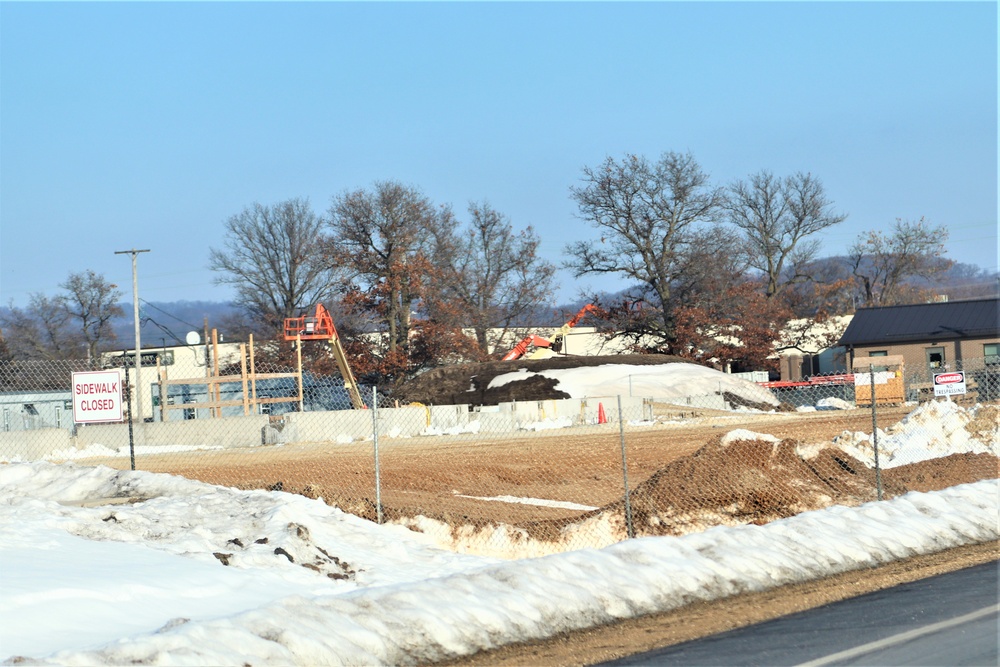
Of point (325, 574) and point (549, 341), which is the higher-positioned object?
point (549, 341)

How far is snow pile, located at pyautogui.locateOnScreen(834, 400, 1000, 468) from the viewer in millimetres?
22609

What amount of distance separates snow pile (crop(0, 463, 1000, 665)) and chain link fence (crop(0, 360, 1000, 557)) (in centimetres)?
152

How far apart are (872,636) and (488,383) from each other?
4067 cm

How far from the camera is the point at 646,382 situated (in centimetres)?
4772

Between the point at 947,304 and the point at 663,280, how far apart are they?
16.2 m

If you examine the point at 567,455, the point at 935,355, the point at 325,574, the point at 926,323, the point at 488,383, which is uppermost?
the point at 926,323

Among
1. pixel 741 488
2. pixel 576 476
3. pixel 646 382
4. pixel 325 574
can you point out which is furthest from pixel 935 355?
pixel 325 574

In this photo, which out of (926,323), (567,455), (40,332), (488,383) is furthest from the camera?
(40,332)

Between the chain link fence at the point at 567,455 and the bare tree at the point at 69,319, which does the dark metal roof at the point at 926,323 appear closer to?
the chain link fence at the point at 567,455

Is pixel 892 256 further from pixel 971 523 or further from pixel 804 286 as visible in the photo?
pixel 971 523

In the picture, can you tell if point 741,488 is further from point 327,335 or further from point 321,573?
point 327,335

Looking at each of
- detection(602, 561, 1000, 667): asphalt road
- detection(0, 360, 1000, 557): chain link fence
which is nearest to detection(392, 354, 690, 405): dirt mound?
detection(0, 360, 1000, 557): chain link fence

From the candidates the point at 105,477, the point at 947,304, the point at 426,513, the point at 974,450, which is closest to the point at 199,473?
the point at 105,477

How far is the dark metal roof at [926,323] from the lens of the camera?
196 feet
